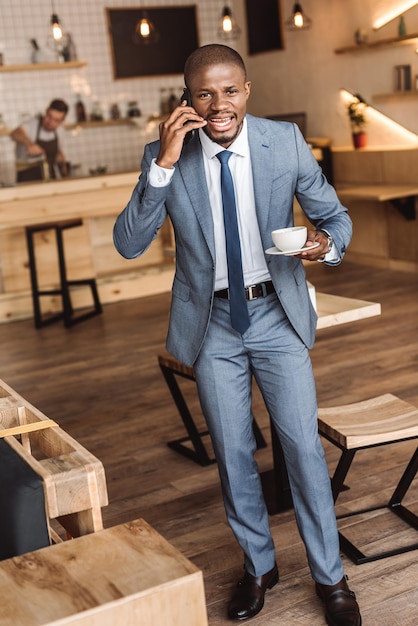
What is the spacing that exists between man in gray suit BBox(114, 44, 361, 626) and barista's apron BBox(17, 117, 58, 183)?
682cm

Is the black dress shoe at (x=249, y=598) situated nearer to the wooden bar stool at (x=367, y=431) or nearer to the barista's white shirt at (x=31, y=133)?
the wooden bar stool at (x=367, y=431)

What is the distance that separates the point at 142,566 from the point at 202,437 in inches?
105

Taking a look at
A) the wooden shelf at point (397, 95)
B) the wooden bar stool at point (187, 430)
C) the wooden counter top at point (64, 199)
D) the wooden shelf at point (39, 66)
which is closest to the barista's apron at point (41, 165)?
the wooden shelf at point (39, 66)

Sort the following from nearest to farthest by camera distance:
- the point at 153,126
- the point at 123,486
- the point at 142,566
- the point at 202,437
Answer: the point at 142,566 < the point at 123,486 < the point at 202,437 < the point at 153,126

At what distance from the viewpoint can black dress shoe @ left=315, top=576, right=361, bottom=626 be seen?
2.40 meters

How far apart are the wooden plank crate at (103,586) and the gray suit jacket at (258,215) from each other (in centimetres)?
92

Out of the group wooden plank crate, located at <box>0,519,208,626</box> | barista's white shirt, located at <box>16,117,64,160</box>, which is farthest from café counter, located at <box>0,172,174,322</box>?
wooden plank crate, located at <box>0,519,208,626</box>

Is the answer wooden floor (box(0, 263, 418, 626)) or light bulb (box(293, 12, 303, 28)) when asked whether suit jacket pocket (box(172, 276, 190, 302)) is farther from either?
light bulb (box(293, 12, 303, 28))

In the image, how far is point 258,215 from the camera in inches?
91.0

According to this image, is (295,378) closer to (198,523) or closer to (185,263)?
(185,263)

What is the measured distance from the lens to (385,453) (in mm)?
3740

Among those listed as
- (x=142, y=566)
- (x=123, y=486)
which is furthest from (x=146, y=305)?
(x=142, y=566)

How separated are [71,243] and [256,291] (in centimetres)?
538

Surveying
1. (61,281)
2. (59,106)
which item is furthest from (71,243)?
(59,106)
